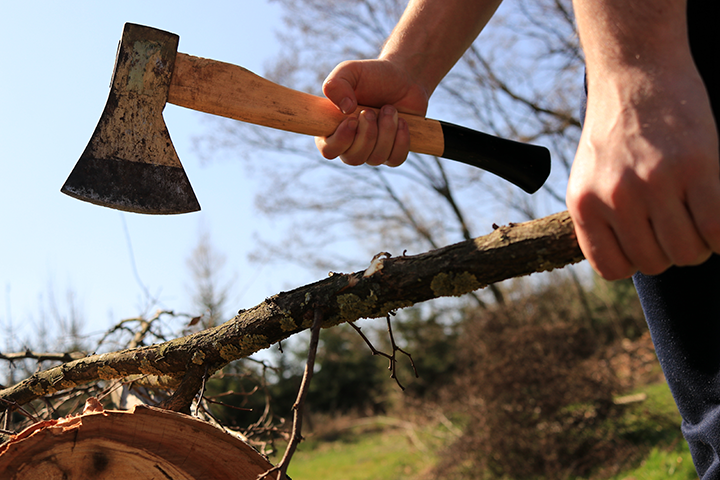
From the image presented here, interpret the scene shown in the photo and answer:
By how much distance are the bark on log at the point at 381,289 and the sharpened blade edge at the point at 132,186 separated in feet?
1.47

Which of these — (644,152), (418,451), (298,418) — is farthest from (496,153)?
(418,451)

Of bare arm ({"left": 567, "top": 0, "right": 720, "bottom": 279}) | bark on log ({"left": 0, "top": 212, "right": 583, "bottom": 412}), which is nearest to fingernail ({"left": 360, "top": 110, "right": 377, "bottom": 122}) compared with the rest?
A: bark on log ({"left": 0, "top": 212, "right": 583, "bottom": 412})

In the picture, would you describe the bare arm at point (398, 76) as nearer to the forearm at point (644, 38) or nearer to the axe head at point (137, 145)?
the axe head at point (137, 145)

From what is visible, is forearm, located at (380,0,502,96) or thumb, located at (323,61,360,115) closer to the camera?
thumb, located at (323,61,360,115)

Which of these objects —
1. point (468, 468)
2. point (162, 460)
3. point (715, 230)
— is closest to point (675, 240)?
point (715, 230)

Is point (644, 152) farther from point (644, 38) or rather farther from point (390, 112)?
point (390, 112)

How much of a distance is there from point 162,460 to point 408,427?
979 cm

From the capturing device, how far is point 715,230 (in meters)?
0.76

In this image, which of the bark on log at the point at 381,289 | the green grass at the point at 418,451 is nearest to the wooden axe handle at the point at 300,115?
the bark on log at the point at 381,289

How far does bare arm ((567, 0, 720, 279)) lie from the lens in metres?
0.76

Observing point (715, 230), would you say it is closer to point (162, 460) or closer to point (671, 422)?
point (162, 460)

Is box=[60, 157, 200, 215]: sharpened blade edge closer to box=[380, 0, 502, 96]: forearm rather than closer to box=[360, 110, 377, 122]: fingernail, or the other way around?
box=[360, 110, 377, 122]: fingernail

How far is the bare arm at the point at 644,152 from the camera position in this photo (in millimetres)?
765

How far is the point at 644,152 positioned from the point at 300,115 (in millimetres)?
1254
